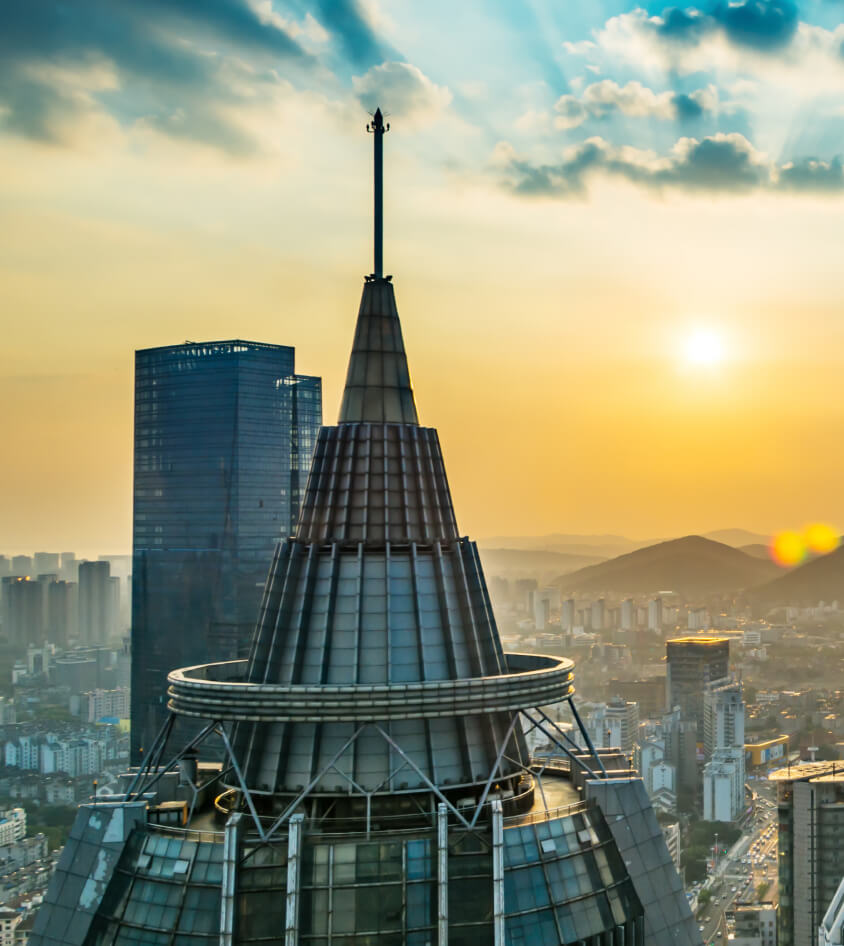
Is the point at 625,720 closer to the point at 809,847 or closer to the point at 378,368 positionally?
the point at 809,847

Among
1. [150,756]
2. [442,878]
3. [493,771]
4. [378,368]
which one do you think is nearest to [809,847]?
[493,771]

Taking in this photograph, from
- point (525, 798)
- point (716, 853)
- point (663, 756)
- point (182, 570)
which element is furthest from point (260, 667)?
point (663, 756)

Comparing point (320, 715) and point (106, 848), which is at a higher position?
point (320, 715)

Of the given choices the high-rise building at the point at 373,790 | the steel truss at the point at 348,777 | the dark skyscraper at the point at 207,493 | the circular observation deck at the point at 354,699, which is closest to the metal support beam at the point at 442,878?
the high-rise building at the point at 373,790

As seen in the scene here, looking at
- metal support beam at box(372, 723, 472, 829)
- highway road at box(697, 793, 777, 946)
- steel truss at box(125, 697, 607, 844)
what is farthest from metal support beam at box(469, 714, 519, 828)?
highway road at box(697, 793, 777, 946)

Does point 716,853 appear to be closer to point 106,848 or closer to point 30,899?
point 30,899

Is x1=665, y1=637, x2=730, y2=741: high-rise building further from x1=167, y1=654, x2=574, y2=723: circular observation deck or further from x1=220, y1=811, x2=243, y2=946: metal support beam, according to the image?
x1=220, y1=811, x2=243, y2=946: metal support beam
